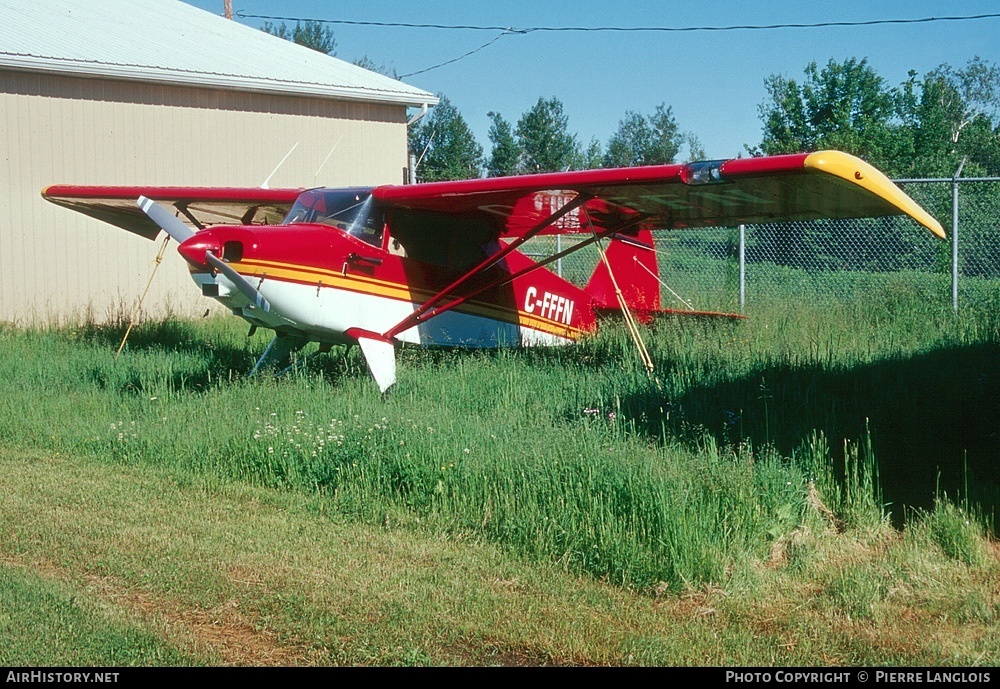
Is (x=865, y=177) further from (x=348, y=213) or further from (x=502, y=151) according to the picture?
(x=502, y=151)

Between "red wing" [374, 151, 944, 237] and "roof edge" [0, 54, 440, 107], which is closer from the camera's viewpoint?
"red wing" [374, 151, 944, 237]

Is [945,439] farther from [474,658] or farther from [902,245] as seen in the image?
[902,245]

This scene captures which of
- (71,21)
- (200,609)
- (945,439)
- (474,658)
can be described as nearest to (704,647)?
(474,658)

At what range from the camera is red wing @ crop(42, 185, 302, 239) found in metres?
10.9

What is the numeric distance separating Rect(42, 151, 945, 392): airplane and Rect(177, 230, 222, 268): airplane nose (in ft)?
0.04

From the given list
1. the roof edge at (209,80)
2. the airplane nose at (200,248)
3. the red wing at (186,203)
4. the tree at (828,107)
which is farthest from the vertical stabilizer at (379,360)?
the tree at (828,107)

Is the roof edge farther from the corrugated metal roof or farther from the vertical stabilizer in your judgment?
the vertical stabilizer

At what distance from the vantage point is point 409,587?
15.0 feet

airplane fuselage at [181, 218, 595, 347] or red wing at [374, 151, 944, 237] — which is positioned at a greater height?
red wing at [374, 151, 944, 237]

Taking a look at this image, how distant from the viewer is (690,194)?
808 cm

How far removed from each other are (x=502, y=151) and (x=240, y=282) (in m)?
55.8

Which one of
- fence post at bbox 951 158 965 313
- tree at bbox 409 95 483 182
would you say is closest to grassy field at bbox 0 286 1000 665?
fence post at bbox 951 158 965 313
